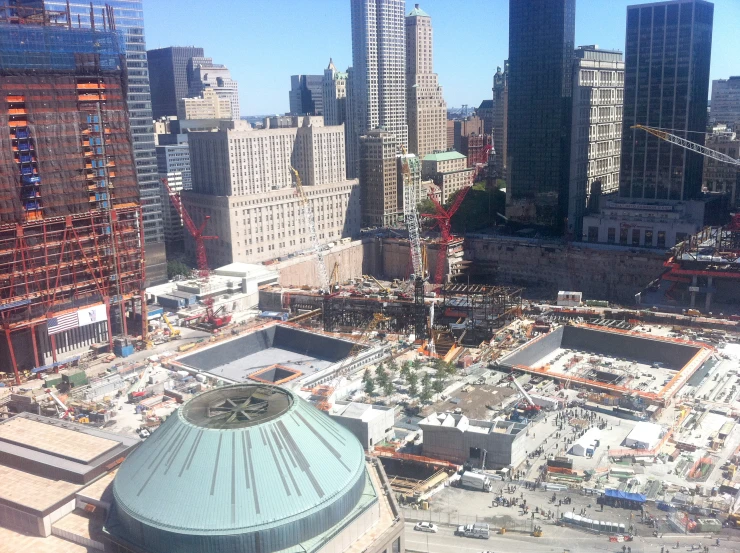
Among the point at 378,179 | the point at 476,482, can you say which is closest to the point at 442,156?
the point at 378,179

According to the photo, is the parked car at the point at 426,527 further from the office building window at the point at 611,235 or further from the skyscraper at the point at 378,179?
the skyscraper at the point at 378,179

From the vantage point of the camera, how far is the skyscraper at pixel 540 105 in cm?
13375

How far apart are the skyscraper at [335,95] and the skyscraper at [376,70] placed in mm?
5894

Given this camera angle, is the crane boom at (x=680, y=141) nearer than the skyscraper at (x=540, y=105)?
Yes

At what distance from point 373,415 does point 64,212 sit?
43073mm

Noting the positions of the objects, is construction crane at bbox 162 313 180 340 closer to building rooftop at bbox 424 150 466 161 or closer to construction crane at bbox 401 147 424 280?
construction crane at bbox 401 147 424 280

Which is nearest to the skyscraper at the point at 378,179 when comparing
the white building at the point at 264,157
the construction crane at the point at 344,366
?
the white building at the point at 264,157

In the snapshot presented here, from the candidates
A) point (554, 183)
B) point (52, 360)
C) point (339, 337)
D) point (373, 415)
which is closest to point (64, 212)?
point (52, 360)

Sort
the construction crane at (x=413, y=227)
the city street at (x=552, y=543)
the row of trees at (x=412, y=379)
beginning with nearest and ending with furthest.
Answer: the city street at (x=552, y=543) → the row of trees at (x=412, y=379) → the construction crane at (x=413, y=227)

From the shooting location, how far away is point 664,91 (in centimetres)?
12300

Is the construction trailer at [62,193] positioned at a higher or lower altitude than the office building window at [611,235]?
higher

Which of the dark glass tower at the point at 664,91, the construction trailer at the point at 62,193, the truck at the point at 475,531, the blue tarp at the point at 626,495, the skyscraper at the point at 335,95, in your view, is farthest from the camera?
the skyscraper at the point at 335,95

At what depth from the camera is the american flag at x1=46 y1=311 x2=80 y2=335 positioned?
3140 inches

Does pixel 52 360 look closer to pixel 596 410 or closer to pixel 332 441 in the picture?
pixel 332 441
